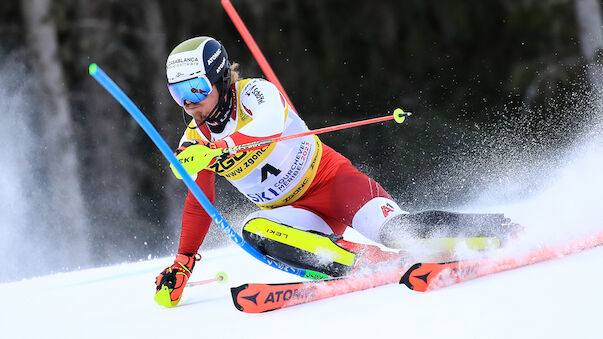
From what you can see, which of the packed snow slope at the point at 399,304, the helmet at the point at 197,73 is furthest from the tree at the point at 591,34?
the helmet at the point at 197,73

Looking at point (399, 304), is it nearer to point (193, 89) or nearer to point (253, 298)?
point (253, 298)

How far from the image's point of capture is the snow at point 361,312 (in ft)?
5.27

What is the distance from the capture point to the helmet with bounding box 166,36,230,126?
2.70 metres

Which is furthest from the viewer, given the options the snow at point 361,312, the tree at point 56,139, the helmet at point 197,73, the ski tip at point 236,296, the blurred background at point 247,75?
the tree at point 56,139

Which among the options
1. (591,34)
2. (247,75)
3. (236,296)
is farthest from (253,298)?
(247,75)

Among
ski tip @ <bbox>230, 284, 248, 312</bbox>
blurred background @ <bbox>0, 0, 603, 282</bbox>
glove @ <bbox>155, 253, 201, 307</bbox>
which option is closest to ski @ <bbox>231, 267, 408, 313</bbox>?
ski tip @ <bbox>230, 284, 248, 312</bbox>

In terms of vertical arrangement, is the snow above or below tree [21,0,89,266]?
above

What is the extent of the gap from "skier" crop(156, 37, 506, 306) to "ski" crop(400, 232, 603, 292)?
0.21m

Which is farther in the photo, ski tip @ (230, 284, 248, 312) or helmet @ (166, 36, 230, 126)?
helmet @ (166, 36, 230, 126)

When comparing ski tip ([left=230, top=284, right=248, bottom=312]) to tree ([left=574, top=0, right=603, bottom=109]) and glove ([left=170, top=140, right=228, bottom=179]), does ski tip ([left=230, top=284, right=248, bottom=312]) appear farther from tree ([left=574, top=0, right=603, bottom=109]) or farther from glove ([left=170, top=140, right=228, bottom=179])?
tree ([left=574, top=0, right=603, bottom=109])

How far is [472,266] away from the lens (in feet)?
7.41

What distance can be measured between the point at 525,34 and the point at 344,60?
8.54 ft

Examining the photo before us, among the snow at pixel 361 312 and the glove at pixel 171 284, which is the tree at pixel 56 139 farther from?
the glove at pixel 171 284

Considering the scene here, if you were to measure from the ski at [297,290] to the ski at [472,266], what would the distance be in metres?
0.33
